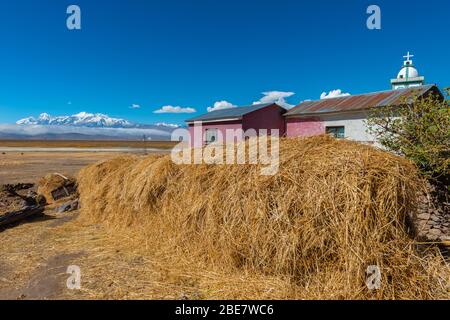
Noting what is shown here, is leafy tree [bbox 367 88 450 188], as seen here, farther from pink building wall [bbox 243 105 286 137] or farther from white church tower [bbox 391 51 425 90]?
white church tower [bbox 391 51 425 90]

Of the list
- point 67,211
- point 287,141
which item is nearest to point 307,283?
point 287,141

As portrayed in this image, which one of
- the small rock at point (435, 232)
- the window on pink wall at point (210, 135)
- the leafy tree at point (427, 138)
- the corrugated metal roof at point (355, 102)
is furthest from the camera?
the window on pink wall at point (210, 135)

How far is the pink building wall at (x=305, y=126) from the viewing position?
1602 centimetres

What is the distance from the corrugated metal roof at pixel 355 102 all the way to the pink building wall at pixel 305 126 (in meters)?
0.46

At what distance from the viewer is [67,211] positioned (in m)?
8.55

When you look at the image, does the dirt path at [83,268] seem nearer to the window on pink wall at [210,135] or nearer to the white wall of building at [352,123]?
the white wall of building at [352,123]

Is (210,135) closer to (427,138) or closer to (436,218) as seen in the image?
(436,218)

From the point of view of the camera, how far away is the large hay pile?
348 centimetres

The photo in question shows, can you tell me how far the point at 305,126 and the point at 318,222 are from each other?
1401cm

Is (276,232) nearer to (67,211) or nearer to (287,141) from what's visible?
(287,141)

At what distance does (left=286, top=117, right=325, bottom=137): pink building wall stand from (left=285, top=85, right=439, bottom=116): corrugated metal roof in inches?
18.0

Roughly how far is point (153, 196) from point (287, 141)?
294cm

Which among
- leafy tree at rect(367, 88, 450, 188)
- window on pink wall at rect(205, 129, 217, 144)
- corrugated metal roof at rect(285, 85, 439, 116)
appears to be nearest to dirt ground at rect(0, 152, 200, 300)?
leafy tree at rect(367, 88, 450, 188)

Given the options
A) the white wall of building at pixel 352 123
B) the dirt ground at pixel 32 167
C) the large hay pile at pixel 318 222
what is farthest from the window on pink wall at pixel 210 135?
the large hay pile at pixel 318 222
